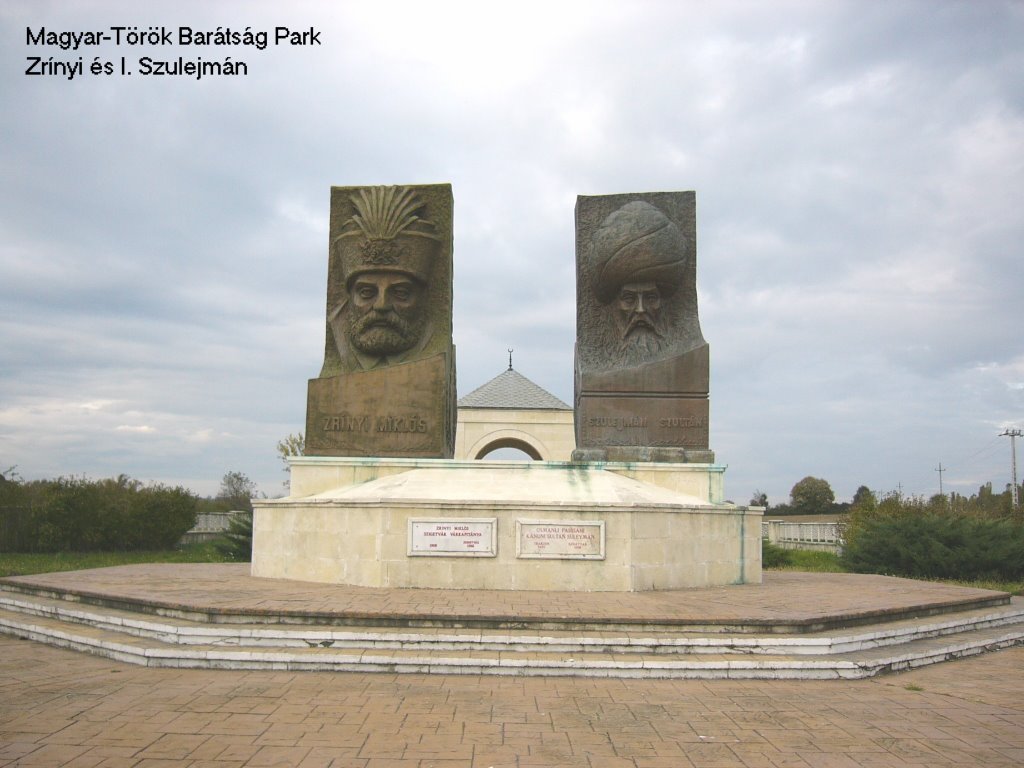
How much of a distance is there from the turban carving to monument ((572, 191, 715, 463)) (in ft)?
0.05

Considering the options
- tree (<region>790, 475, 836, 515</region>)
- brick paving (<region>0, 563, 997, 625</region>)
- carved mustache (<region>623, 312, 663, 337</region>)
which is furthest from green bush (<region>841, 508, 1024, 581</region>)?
tree (<region>790, 475, 836, 515</region>)

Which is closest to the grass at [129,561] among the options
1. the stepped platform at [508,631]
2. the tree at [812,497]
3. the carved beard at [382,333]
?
the stepped platform at [508,631]

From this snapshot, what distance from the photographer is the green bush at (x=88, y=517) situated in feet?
66.7

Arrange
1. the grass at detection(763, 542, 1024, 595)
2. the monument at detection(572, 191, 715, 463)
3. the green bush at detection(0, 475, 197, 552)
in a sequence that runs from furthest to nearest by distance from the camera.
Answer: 1. the green bush at detection(0, 475, 197, 552)
2. the grass at detection(763, 542, 1024, 595)
3. the monument at detection(572, 191, 715, 463)

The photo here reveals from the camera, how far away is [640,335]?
12305 millimetres

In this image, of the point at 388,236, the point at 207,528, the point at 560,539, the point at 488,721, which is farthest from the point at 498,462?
the point at 207,528

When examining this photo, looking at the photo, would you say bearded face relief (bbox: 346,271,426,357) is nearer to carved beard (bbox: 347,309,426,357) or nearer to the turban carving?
carved beard (bbox: 347,309,426,357)

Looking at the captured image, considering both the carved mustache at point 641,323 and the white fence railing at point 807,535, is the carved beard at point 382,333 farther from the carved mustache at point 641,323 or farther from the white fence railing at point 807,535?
the white fence railing at point 807,535

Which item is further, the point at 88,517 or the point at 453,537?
the point at 88,517

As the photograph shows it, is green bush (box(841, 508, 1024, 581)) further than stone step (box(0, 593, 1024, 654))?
Yes

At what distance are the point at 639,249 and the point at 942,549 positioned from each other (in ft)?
22.6

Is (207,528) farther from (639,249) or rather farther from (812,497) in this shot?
(812,497)

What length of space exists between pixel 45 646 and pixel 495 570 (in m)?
4.10

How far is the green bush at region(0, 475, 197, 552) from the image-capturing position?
66.7ft
